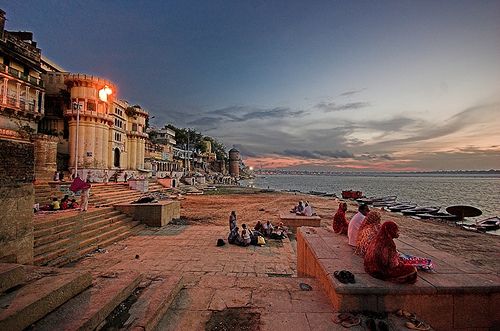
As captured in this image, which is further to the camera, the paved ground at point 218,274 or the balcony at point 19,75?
the balcony at point 19,75

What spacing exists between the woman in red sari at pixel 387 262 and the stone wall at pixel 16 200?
22.5 ft

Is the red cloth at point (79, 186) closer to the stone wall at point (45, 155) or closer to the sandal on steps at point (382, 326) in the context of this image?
the sandal on steps at point (382, 326)

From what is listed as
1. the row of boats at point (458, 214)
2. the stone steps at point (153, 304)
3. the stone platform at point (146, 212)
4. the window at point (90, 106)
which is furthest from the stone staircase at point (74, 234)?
the row of boats at point (458, 214)

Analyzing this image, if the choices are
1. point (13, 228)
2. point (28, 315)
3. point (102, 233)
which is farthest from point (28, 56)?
point (28, 315)

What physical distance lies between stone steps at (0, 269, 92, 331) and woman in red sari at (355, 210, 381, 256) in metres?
5.56

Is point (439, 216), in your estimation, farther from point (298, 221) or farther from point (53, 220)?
point (53, 220)

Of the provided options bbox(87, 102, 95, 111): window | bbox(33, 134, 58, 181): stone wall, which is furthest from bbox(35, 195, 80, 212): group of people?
bbox(87, 102, 95, 111): window

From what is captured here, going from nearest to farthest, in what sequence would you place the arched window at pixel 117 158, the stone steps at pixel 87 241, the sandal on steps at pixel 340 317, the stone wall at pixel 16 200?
1. the sandal on steps at pixel 340 317
2. the stone wall at pixel 16 200
3. the stone steps at pixel 87 241
4. the arched window at pixel 117 158

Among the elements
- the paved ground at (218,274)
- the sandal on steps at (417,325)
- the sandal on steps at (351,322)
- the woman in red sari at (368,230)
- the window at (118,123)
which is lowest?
the paved ground at (218,274)

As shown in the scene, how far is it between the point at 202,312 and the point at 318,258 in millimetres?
2647

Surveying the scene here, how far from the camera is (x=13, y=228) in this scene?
5031mm

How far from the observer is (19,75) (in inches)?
865

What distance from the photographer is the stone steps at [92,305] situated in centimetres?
338

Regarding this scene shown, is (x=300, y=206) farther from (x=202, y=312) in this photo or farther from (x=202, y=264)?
(x=202, y=312)
